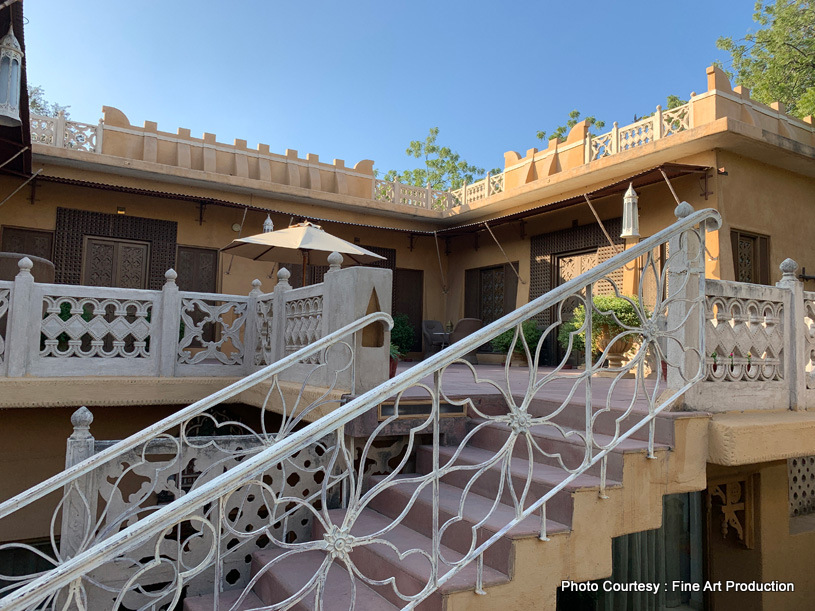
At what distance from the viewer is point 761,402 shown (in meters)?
3.99

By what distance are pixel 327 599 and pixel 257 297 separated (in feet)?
13.9

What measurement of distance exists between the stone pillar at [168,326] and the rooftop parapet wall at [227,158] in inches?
242

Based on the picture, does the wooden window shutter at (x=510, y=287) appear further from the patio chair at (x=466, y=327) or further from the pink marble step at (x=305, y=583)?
the pink marble step at (x=305, y=583)

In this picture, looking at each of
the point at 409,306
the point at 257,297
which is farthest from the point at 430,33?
the point at 257,297

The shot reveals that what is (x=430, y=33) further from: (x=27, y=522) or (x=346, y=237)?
(x=27, y=522)

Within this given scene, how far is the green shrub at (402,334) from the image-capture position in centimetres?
1277

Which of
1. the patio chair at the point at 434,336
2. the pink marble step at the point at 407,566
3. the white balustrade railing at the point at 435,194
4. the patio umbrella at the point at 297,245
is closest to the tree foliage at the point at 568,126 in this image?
the white balustrade railing at the point at 435,194

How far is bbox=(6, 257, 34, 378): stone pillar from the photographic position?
19.3ft

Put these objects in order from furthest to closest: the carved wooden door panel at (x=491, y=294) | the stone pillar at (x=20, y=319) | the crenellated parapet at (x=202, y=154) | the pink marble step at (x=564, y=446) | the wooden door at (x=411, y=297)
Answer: the wooden door at (x=411, y=297) → the carved wooden door panel at (x=491, y=294) → the crenellated parapet at (x=202, y=154) → the stone pillar at (x=20, y=319) → the pink marble step at (x=564, y=446)

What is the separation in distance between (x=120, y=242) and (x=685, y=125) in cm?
998

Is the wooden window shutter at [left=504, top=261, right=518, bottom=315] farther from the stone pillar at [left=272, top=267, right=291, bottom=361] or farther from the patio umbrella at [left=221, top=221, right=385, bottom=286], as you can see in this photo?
the stone pillar at [left=272, top=267, right=291, bottom=361]

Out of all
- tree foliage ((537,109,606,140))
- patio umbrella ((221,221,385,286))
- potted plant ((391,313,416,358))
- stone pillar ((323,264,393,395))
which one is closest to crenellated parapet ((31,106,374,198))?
potted plant ((391,313,416,358))

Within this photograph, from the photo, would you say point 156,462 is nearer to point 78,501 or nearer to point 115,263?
point 78,501

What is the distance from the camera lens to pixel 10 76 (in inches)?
247
